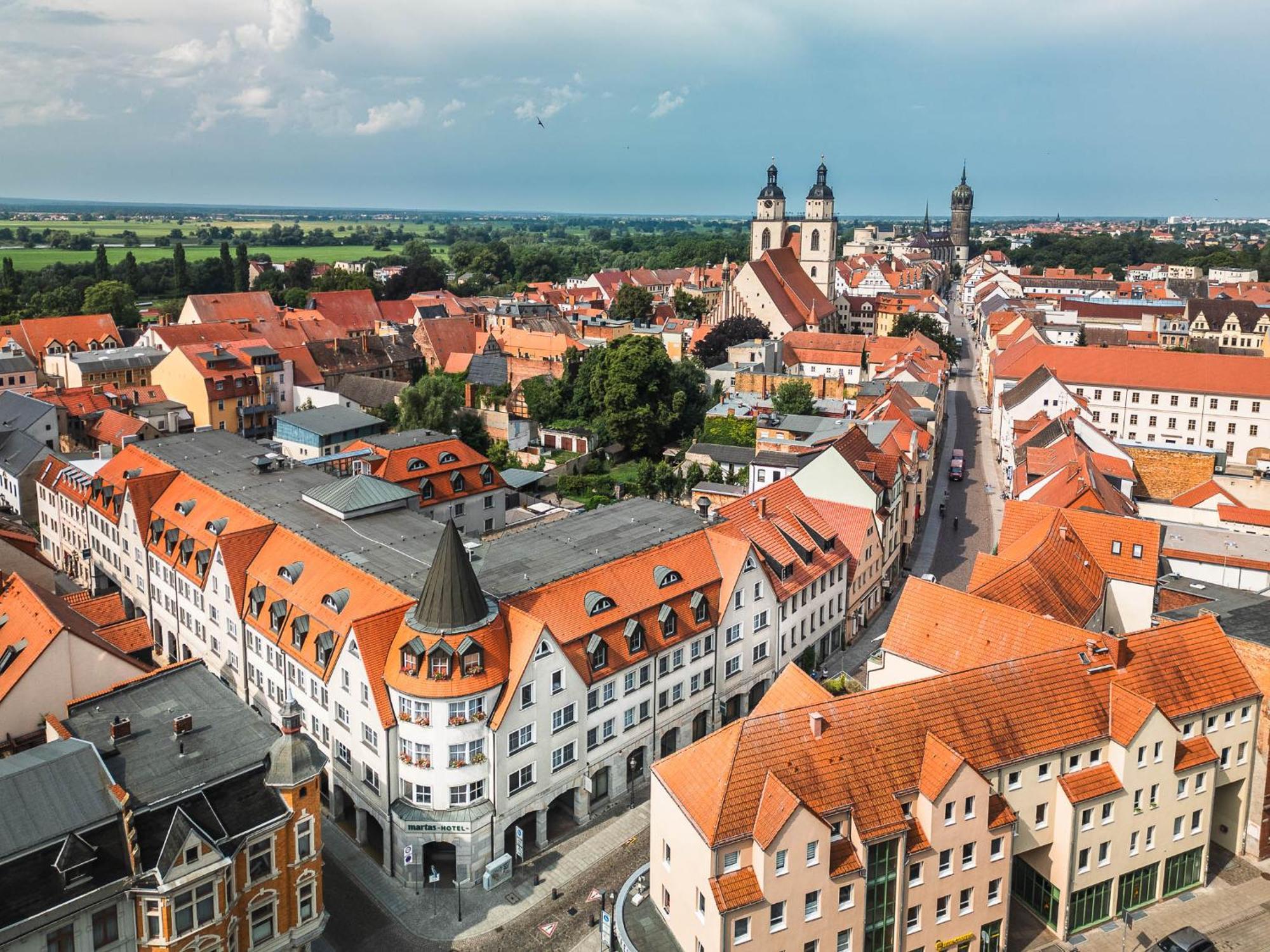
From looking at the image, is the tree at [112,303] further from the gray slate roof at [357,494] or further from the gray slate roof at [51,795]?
the gray slate roof at [51,795]

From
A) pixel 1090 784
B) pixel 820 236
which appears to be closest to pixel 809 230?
pixel 820 236

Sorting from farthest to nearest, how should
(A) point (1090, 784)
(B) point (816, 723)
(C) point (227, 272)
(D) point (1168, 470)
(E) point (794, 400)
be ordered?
(C) point (227, 272) → (E) point (794, 400) → (D) point (1168, 470) → (A) point (1090, 784) → (B) point (816, 723)

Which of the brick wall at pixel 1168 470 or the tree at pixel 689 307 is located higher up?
the tree at pixel 689 307

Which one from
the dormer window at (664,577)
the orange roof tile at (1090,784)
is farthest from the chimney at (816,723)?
the dormer window at (664,577)

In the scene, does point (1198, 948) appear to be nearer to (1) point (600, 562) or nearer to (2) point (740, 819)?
(2) point (740, 819)

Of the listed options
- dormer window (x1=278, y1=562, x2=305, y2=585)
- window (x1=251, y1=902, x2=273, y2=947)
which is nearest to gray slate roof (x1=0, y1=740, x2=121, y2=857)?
window (x1=251, y1=902, x2=273, y2=947)

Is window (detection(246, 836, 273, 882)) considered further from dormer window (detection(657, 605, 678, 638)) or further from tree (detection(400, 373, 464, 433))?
tree (detection(400, 373, 464, 433))

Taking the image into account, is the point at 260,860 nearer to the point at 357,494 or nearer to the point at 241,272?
the point at 357,494

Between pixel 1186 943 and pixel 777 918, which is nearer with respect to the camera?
pixel 777 918
